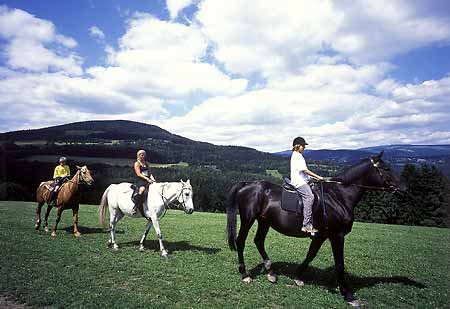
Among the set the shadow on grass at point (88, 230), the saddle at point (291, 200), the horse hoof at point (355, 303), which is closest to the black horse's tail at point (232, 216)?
the saddle at point (291, 200)

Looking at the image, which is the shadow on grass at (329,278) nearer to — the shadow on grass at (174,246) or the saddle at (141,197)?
the shadow on grass at (174,246)

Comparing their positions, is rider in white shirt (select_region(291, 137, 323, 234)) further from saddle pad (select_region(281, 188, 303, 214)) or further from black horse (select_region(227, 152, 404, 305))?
black horse (select_region(227, 152, 404, 305))

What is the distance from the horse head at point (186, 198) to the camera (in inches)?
439

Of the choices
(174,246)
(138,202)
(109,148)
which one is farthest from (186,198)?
(109,148)

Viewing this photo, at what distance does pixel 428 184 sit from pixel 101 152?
105840mm

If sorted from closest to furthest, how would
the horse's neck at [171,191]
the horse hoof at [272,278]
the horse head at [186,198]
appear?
the horse hoof at [272,278], the horse head at [186,198], the horse's neck at [171,191]

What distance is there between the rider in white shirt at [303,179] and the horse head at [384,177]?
1678 mm

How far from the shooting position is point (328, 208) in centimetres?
848

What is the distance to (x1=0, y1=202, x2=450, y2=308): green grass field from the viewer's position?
744 cm

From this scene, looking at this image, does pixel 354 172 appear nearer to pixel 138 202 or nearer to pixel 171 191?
pixel 171 191

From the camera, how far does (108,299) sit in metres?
7.16

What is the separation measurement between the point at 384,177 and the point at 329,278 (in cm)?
369

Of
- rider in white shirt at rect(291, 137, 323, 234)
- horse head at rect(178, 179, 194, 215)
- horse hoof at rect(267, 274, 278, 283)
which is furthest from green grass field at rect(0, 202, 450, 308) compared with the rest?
rider in white shirt at rect(291, 137, 323, 234)

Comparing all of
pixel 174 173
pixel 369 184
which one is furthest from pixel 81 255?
pixel 174 173
